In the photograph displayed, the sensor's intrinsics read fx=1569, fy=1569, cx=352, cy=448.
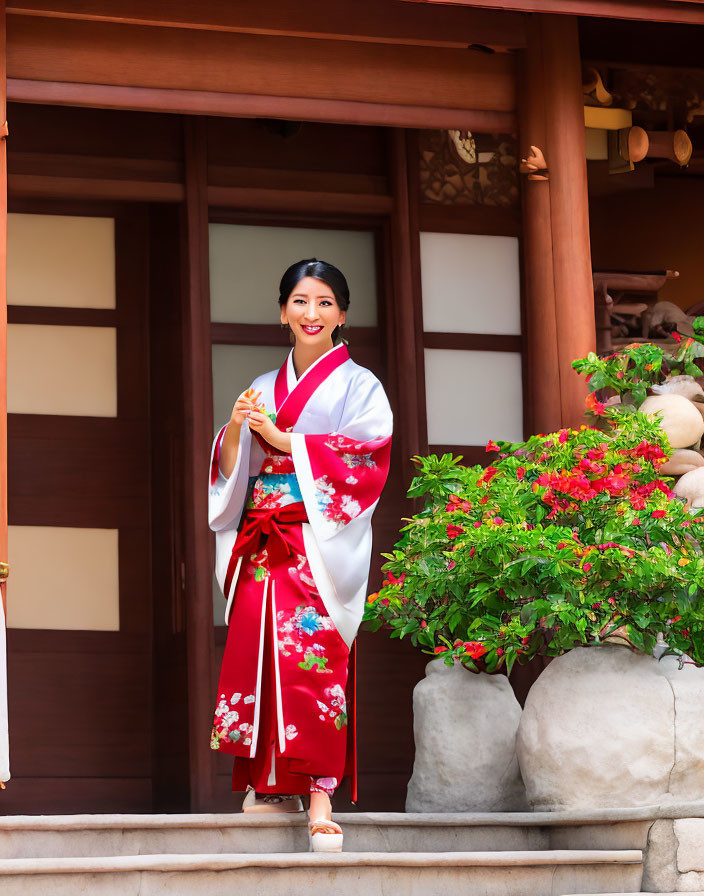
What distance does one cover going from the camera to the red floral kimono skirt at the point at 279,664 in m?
4.79

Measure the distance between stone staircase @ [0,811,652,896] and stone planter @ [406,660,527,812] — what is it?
502 mm

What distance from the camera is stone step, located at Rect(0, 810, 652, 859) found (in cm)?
468

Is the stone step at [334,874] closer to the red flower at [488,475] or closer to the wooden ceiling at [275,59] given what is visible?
the red flower at [488,475]

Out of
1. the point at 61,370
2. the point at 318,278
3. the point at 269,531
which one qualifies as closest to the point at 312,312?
the point at 318,278

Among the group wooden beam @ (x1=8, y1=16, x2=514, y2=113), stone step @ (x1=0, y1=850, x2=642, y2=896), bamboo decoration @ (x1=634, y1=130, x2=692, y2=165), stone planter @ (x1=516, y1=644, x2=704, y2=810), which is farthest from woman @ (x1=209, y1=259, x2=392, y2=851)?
bamboo decoration @ (x1=634, y1=130, x2=692, y2=165)

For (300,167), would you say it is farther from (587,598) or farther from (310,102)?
(587,598)

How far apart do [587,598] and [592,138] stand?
2.48 meters

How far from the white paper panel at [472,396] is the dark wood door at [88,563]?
132 centimetres

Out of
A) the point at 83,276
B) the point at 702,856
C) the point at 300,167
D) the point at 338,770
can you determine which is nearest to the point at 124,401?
the point at 83,276

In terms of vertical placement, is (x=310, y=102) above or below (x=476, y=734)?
above

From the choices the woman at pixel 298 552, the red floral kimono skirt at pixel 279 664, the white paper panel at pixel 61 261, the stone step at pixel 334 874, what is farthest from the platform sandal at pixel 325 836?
the white paper panel at pixel 61 261

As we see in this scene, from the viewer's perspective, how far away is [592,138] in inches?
264

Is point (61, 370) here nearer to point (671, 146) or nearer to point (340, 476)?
point (340, 476)

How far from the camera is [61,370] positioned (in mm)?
6934
